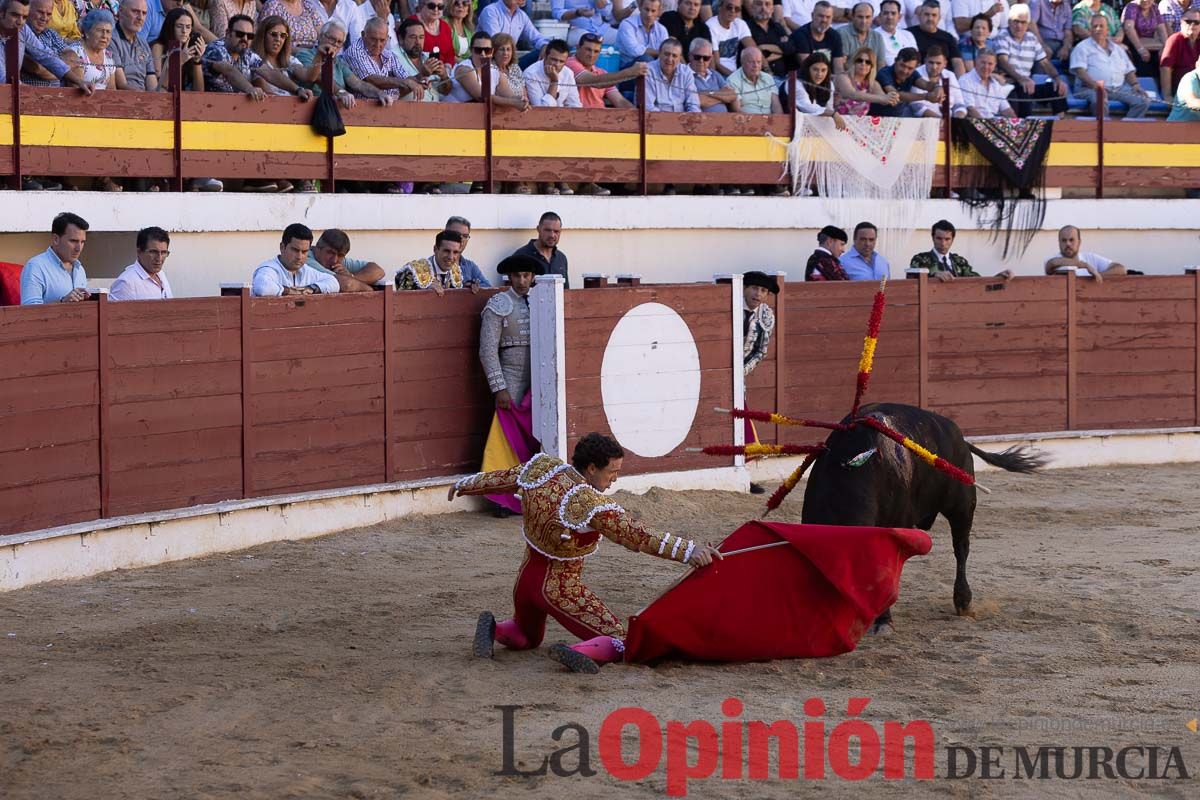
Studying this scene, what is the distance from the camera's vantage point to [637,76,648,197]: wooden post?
38.4 feet

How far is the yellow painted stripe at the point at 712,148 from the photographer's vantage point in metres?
11.9

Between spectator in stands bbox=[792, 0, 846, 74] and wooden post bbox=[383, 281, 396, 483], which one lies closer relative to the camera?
wooden post bbox=[383, 281, 396, 483]

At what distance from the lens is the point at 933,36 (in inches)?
529

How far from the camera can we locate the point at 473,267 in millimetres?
9570

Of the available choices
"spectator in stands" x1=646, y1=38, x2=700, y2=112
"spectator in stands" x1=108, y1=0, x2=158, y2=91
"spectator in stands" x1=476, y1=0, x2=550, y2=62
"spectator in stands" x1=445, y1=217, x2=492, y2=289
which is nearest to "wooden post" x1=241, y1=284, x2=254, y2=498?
"spectator in stands" x1=445, y1=217, x2=492, y2=289

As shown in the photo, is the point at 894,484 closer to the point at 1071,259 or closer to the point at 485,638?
the point at 485,638

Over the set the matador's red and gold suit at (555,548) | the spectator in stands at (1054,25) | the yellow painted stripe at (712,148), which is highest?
the spectator in stands at (1054,25)

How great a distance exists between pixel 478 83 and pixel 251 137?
1.80 meters

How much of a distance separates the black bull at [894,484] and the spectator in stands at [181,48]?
4734mm

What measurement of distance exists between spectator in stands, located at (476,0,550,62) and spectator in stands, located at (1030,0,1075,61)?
16.2ft

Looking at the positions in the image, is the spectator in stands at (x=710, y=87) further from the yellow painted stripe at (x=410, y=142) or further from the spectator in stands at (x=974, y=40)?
the spectator in stands at (x=974, y=40)

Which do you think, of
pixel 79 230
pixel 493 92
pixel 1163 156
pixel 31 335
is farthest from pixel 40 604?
pixel 1163 156

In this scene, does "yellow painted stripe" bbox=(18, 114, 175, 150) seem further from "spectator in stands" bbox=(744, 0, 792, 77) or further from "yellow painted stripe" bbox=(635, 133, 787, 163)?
"spectator in stands" bbox=(744, 0, 792, 77)

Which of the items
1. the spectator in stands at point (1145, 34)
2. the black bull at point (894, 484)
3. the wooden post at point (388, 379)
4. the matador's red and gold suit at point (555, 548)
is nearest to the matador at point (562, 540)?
the matador's red and gold suit at point (555, 548)
